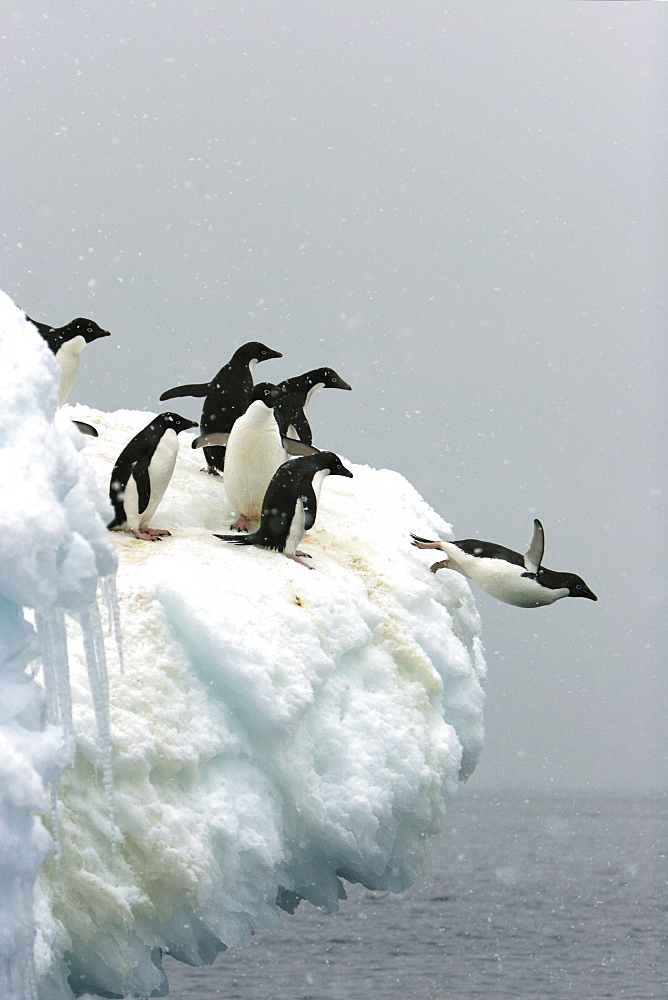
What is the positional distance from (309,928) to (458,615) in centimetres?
1206

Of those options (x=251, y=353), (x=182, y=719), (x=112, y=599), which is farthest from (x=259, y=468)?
(x=112, y=599)

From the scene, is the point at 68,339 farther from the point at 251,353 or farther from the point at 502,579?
the point at 502,579

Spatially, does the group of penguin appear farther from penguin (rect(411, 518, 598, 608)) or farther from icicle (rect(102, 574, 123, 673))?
icicle (rect(102, 574, 123, 673))

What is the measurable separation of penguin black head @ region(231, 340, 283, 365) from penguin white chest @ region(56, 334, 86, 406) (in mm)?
1238

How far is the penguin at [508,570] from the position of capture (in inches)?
332

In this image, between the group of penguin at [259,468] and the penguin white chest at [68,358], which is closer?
the group of penguin at [259,468]

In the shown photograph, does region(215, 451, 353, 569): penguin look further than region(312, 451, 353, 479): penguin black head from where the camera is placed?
No

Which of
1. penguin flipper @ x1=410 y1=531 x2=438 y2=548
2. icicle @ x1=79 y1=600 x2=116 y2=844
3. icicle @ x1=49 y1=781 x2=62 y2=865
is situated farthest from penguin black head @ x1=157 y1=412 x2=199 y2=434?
icicle @ x1=49 y1=781 x2=62 y2=865

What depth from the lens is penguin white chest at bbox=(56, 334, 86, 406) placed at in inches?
314

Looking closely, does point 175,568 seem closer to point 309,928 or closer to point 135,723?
point 135,723

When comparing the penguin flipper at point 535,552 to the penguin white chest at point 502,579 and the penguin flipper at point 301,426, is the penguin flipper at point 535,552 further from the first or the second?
the penguin flipper at point 301,426

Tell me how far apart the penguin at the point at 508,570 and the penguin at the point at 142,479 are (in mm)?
2426

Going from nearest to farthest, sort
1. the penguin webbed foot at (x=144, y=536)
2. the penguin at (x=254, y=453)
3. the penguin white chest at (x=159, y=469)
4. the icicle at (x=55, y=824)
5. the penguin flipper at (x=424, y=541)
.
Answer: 1. the icicle at (x=55, y=824)
2. the penguin webbed foot at (x=144, y=536)
3. the penguin white chest at (x=159, y=469)
4. the penguin at (x=254, y=453)
5. the penguin flipper at (x=424, y=541)

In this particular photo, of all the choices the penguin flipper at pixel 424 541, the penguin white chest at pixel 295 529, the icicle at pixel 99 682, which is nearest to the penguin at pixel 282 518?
the penguin white chest at pixel 295 529
